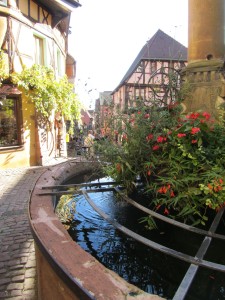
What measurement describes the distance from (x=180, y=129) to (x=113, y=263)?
45.6 inches

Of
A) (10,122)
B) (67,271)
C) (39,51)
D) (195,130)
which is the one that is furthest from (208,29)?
(39,51)

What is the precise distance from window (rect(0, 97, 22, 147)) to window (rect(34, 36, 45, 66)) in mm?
2210

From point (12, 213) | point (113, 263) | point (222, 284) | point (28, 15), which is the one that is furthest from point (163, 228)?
point (28, 15)

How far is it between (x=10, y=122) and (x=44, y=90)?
5.58ft

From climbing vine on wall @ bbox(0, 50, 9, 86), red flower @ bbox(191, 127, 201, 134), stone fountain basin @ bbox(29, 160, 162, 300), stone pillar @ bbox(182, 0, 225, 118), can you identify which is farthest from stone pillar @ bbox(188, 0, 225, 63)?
climbing vine on wall @ bbox(0, 50, 9, 86)

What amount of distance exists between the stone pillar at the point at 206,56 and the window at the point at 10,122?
26.3ft

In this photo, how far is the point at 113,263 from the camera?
1.93 metres

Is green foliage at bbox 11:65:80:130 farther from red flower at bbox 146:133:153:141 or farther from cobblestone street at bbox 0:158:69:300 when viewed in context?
red flower at bbox 146:133:153:141

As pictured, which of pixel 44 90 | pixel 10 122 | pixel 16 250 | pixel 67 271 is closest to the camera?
pixel 67 271

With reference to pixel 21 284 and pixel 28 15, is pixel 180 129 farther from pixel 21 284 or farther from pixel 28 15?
pixel 28 15

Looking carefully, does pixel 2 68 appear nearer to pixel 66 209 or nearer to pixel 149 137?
pixel 66 209

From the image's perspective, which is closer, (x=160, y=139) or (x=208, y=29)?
(x=160, y=139)

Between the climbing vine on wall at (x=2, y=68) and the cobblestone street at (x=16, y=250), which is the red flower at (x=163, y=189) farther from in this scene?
the climbing vine on wall at (x=2, y=68)

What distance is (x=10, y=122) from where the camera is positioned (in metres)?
9.95
